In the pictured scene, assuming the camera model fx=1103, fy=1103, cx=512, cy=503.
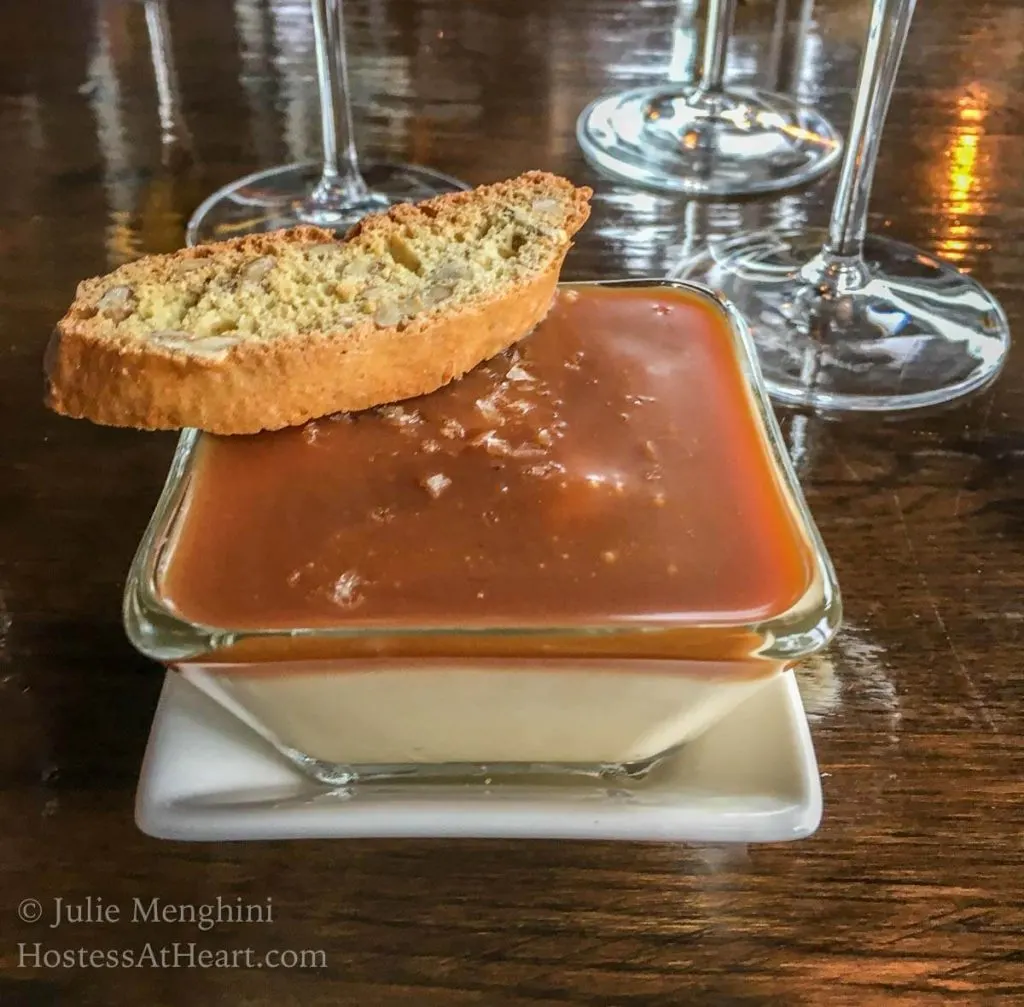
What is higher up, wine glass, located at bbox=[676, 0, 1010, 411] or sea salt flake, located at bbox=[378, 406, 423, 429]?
sea salt flake, located at bbox=[378, 406, 423, 429]

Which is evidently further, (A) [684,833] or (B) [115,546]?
(B) [115,546]

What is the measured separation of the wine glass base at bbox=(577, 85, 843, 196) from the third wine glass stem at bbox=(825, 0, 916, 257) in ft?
0.75

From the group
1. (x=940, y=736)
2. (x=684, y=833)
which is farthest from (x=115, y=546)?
(x=940, y=736)

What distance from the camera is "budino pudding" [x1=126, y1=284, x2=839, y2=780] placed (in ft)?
1.60

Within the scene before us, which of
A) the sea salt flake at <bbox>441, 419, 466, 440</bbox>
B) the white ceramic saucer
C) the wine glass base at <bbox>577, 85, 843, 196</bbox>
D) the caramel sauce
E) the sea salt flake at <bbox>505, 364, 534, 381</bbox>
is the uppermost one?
the sea salt flake at <bbox>505, 364, 534, 381</bbox>

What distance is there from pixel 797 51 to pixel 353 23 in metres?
0.64

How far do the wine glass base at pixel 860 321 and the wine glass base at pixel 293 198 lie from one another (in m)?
0.32

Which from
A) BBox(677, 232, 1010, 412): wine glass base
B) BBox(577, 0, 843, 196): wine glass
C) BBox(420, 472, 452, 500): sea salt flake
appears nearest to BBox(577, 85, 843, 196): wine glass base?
BBox(577, 0, 843, 196): wine glass

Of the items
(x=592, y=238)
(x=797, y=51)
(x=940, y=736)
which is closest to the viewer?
(x=940, y=736)

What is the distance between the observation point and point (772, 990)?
500 millimetres

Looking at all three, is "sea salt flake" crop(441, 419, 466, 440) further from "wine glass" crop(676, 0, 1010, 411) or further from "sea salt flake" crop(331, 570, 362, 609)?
"wine glass" crop(676, 0, 1010, 411)

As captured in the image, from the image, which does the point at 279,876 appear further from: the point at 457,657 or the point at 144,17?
the point at 144,17

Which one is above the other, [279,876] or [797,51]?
[797,51]

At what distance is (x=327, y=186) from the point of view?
1193mm
